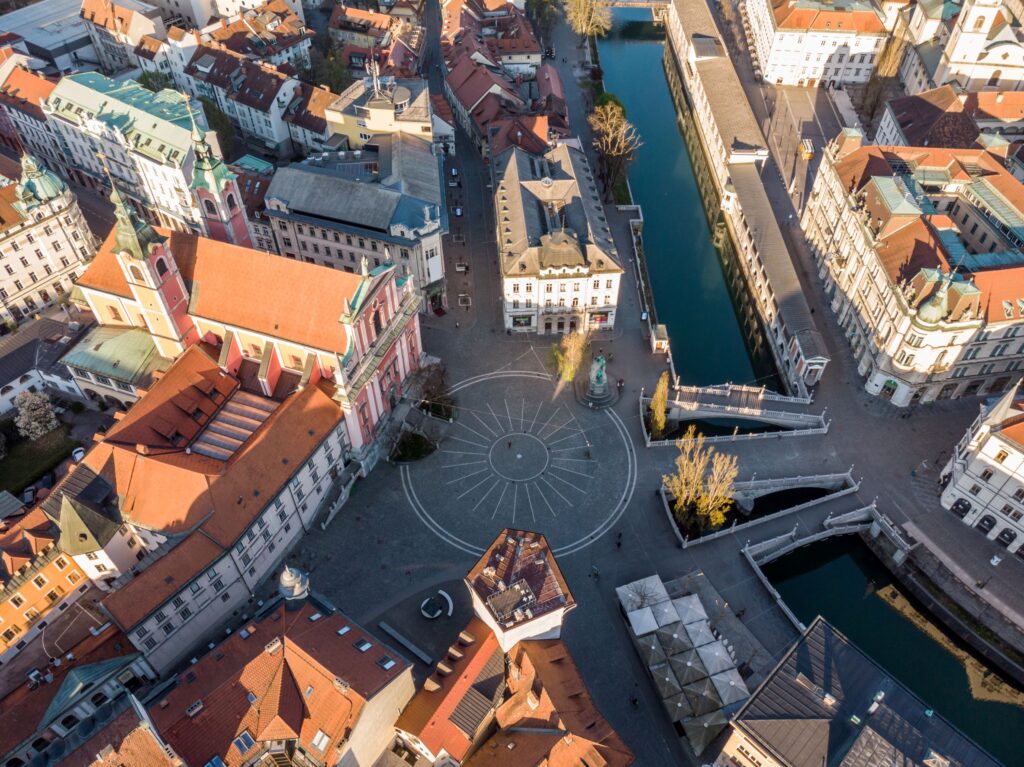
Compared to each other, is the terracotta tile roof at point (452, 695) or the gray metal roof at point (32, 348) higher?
the terracotta tile roof at point (452, 695)

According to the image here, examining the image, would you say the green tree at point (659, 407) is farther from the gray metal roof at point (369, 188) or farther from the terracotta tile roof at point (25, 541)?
the terracotta tile roof at point (25, 541)

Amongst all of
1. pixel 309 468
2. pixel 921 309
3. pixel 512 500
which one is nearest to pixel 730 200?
pixel 921 309

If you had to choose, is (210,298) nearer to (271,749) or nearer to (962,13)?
(271,749)

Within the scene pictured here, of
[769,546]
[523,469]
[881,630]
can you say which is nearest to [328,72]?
[523,469]

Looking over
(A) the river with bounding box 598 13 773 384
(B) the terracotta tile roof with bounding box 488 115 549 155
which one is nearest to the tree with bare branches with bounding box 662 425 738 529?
(A) the river with bounding box 598 13 773 384

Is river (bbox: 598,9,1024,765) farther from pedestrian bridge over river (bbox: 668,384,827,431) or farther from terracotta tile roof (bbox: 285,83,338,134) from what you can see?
terracotta tile roof (bbox: 285,83,338,134)

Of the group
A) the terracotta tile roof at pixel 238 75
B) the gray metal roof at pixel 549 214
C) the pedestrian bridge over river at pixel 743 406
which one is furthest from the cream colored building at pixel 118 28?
the pedestrian bridge over river at pixel 743 406
